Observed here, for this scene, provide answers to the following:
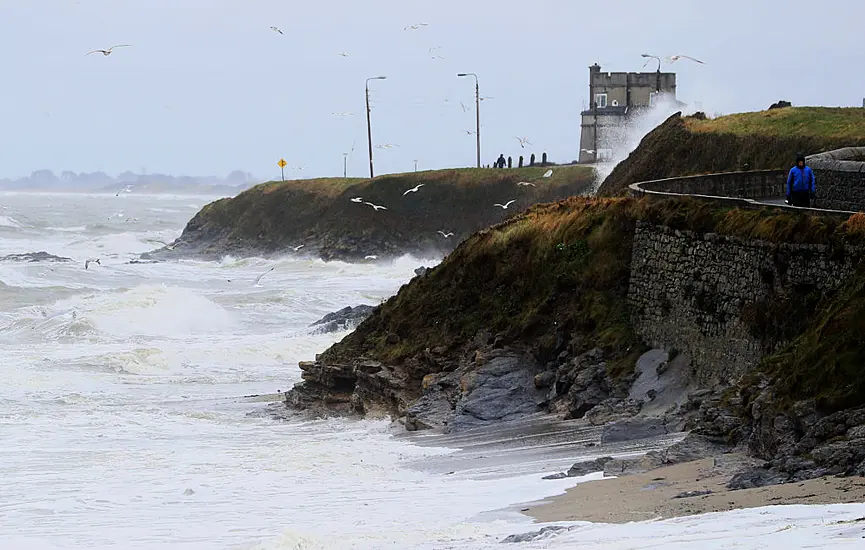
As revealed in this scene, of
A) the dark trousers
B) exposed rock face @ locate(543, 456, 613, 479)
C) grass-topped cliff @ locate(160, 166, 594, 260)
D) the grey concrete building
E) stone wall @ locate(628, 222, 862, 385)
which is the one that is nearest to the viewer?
exposed rock face @ locate(543, 456, 613, 479)

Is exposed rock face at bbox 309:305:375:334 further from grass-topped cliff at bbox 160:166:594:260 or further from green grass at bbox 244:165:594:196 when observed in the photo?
green grass at bbox 244:165:594:196

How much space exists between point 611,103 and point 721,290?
219 ft

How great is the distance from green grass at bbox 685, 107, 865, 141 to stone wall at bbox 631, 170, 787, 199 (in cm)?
944

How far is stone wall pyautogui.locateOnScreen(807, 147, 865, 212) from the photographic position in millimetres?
21828

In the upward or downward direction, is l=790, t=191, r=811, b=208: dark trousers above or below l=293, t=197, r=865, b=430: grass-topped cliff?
above

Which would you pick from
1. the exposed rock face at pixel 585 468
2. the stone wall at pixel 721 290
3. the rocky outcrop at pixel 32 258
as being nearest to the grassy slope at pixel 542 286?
the stone wall at pixel 721 290

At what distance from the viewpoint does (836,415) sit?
14328 mm

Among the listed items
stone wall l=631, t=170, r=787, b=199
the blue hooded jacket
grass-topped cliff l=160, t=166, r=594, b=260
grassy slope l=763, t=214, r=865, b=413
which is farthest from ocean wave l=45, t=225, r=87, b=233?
grassy slope l=763, t=214, r=865, b=413

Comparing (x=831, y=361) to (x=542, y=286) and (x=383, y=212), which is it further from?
(x=383, y=212)

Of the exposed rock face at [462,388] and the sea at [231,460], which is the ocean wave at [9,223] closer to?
the sea at [231,460]

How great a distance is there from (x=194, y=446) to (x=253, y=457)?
177 cm

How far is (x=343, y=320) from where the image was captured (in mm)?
38844

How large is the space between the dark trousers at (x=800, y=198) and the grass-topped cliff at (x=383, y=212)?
1923 inches

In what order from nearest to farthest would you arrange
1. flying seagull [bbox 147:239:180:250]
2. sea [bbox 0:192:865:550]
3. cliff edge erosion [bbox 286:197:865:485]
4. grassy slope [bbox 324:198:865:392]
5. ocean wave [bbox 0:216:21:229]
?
sea [bbox 0:192:865:550] → cliff edge erosion [bbox 286:197:865:485] → grassy slope [bbox 324:198:865:392] → flying seagull [bbox 147:239:180:250] → ocean wave [bbox 0:216:21:229]
